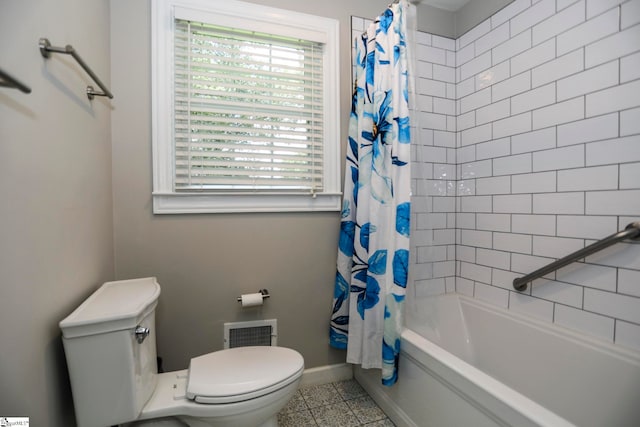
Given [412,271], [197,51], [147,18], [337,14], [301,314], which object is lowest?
[301,314]

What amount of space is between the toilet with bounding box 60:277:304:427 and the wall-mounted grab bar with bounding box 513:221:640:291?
1247mm

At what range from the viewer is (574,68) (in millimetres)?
1366

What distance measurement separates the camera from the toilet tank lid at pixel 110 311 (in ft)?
2.83

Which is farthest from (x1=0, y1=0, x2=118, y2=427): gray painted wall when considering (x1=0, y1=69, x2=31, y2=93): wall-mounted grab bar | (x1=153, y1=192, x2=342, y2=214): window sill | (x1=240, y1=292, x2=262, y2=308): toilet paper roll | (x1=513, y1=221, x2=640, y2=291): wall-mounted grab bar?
(x1=513, y1=221, x2=640, y2=291): wall-mounted grab bar

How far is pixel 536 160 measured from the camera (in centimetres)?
153

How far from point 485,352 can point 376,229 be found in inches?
39.4

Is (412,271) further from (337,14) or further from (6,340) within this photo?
(337,14)

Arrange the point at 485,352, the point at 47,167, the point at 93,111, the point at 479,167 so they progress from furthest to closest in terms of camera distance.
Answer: the point at 479,167 → the point at 485,352 → the point at 93,111 → the point at 47,167

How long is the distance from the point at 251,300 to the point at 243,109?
1.04 m

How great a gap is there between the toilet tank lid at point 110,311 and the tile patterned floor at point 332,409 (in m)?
0.96

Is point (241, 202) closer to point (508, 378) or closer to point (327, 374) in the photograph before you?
point (327, 374)

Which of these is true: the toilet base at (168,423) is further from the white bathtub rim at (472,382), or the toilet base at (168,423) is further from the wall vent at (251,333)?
the white bathtub rim at (472,382)

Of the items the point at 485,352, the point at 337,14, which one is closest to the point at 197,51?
the point at 337,14

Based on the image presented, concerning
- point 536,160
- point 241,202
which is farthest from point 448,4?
point 241,202
